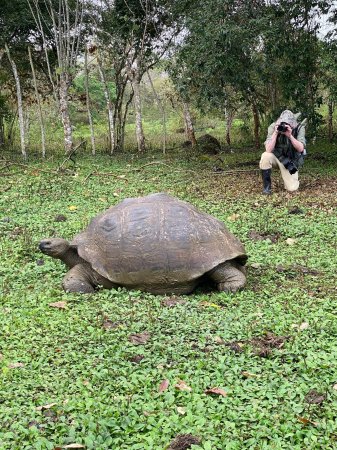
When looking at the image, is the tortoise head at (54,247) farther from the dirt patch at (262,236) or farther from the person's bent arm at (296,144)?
the person's bent arm at (296,144)

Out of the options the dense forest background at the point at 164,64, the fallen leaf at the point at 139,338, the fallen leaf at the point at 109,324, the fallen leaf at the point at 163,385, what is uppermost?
the dense forest background at the point at 164,64

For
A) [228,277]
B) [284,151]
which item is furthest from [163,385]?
[284,151]

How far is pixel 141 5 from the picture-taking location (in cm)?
1911

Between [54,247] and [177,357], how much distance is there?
230cm

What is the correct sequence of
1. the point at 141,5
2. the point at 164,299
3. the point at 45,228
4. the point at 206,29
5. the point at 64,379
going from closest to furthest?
the point at 64,379 → the point at 164,299 → the point at 45,228 → the point at 206,29 → the point at 141,5

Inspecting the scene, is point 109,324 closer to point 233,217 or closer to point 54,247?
point 54,247

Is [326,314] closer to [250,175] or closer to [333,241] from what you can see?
[333,241]

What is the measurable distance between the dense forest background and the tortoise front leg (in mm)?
7305

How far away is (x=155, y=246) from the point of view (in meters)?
5.27

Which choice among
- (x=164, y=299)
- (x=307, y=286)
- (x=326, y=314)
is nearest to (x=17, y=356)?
(x=164, y=299)

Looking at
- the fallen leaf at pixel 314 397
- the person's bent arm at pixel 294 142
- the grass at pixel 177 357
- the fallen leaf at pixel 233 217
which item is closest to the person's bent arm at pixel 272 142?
the person's bent arm at pixel 294 142

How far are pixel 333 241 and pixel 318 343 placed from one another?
3.20 metres

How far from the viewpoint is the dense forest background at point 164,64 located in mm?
12055

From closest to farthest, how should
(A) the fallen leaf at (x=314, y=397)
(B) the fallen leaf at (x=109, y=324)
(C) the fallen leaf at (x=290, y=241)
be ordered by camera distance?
(A) the fallen leaf at (x=314, y=397), (B) the fallen leaf at (x=109, y=324), (C) the fallen leaf at (x=290, y=241)
